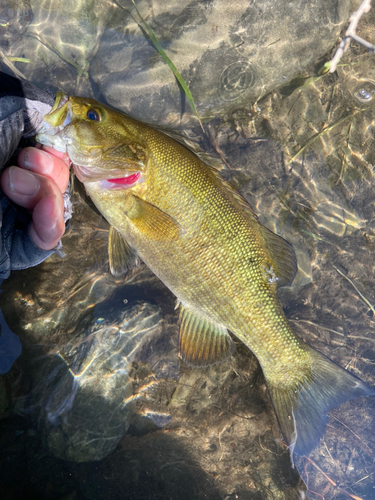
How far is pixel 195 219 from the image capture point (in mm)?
2279

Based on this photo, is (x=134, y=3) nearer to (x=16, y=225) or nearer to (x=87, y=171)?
(x=87, y=171)

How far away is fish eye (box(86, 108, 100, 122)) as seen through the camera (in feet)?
7.13

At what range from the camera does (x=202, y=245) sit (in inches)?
90.8

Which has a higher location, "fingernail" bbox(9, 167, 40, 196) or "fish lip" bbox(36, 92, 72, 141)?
"fish lip" bbox(36, 92, 72, 141)

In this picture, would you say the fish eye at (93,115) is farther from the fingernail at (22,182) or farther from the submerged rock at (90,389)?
the submerged rock at (90,389)

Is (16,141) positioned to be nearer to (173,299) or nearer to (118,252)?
(118,252)

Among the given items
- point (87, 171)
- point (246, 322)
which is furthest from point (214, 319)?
point (87, 171)

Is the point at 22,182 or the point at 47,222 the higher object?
the point at 22,182

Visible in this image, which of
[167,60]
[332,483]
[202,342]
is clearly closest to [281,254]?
[202,342]

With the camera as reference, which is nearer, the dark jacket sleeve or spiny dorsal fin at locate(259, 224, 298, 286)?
the dark jacket sleeve

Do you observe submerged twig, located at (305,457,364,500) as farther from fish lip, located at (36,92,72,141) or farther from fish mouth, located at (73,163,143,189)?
fish lip, located at (36,92,72,141)

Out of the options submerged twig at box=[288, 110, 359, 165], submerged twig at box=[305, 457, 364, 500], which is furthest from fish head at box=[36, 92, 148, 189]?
submerged twig at box=[305, 457, 364, 500]

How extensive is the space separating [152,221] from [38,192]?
991 millimetres

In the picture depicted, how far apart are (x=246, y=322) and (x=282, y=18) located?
3.28m
